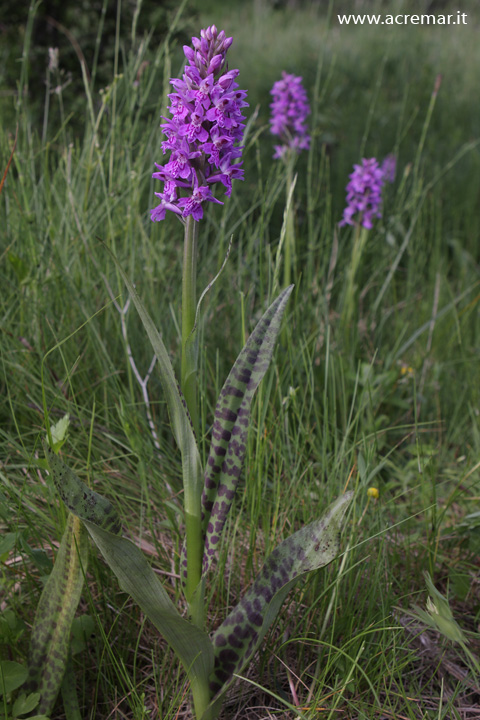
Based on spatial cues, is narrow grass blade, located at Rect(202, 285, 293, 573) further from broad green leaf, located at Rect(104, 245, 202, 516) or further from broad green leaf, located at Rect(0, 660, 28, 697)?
broad green leaf, located at Rect(0, 660, 28, 697)

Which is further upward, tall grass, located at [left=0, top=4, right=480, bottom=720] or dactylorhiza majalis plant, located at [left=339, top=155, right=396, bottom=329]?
dactylorhiza majalis plant, located at [left=339, top=155, right=396, bottom=329]

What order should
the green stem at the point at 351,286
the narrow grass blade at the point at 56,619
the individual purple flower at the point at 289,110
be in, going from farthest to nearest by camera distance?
1. the individual purple flower at the point at 289,110
2. the green stem at the point at 351,286
3. the narrow grass blade at the point at 56,619

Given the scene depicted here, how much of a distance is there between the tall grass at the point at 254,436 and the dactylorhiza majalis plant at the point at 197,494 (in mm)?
88

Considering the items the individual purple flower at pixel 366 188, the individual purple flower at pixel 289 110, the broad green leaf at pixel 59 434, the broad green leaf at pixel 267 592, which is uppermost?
the individual purple flower at pixel 289 110

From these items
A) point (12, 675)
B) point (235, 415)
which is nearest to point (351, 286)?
point (235, 415)

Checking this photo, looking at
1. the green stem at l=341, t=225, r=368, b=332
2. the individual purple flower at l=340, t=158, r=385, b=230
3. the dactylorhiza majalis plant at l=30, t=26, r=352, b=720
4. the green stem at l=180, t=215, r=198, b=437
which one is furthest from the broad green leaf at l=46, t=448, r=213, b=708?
the individual purple flower at l=340, t=158, r=385, b=230

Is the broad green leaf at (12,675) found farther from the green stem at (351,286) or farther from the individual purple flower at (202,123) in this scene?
the green stem at (351,286)

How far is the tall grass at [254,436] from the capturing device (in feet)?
3.93

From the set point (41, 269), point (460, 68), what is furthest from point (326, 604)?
point (460, 68)

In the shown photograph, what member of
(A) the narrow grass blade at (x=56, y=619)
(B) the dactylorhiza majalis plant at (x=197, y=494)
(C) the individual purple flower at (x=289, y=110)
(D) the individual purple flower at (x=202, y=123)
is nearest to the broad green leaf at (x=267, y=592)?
(B) the dactylorhiza majalis plant at (x=197, y=494)

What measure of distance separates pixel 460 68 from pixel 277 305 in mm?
6875

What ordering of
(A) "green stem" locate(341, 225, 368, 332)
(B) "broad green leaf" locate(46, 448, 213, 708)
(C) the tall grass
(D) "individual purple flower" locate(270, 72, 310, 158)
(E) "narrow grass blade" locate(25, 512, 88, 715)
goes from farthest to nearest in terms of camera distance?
(D) "individual purple flower" locate(270, 72, 310, 158) < (A) "green stem" locate(341, 225, 368, 332) < (C) the tall grass < (E) "narrow grass blade" locate(25, 512, 88, 715) < (B) "broad green leaf" locate(46, 448, 213, 708)

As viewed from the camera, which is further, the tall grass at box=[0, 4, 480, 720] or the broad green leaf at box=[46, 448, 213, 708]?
the tall grass at box=[0, 4, 480, 720]

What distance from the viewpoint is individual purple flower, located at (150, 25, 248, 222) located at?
37.8 inches
